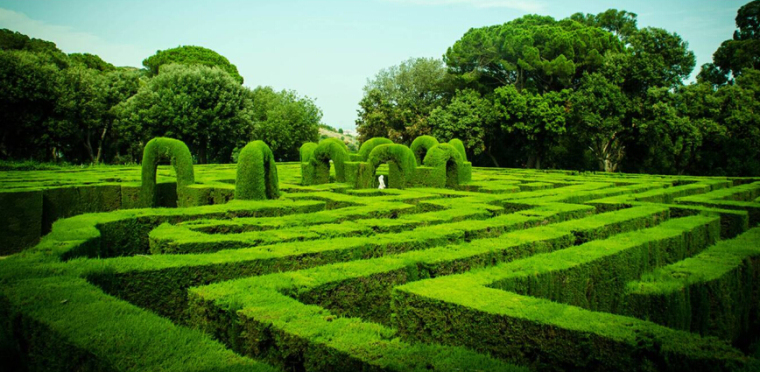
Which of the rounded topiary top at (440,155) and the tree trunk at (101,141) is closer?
the rounded topiary top at (440,155)

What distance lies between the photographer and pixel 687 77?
3947 cm

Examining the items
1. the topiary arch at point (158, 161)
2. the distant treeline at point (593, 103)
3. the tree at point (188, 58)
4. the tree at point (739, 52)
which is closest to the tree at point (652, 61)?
the distant treeline at point (593, 103)

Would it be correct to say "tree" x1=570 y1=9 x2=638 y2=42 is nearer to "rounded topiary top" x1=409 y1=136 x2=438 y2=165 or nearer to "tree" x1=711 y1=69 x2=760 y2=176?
"tree" x1=711 y1=69 x2=760 y2=176

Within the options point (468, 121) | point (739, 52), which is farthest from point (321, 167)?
point (739, 52)

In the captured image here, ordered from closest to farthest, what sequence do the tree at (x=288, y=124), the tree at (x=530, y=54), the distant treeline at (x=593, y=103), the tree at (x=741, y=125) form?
the tree at (x=741, y=125), the distant treeline at (x=593, y=103), the tree at (x=530, y=54), the tree at (x=288, y=124)

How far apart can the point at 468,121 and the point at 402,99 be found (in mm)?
11735

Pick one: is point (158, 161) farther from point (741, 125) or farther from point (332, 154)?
point (741, 125)

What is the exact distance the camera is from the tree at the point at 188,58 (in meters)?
55.8

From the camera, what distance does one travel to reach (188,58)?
182 ft

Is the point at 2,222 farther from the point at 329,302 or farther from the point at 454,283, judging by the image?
the point at 454,283

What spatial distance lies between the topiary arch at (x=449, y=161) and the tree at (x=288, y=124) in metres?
34.7

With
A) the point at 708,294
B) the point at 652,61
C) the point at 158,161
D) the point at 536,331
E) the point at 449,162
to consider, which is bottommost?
the point at 708,294

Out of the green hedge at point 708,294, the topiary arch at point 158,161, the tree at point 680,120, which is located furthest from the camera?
the tree at point 680,120

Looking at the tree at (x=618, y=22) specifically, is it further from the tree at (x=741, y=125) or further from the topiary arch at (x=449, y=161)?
the topiary arch at (x=449, y=161)
